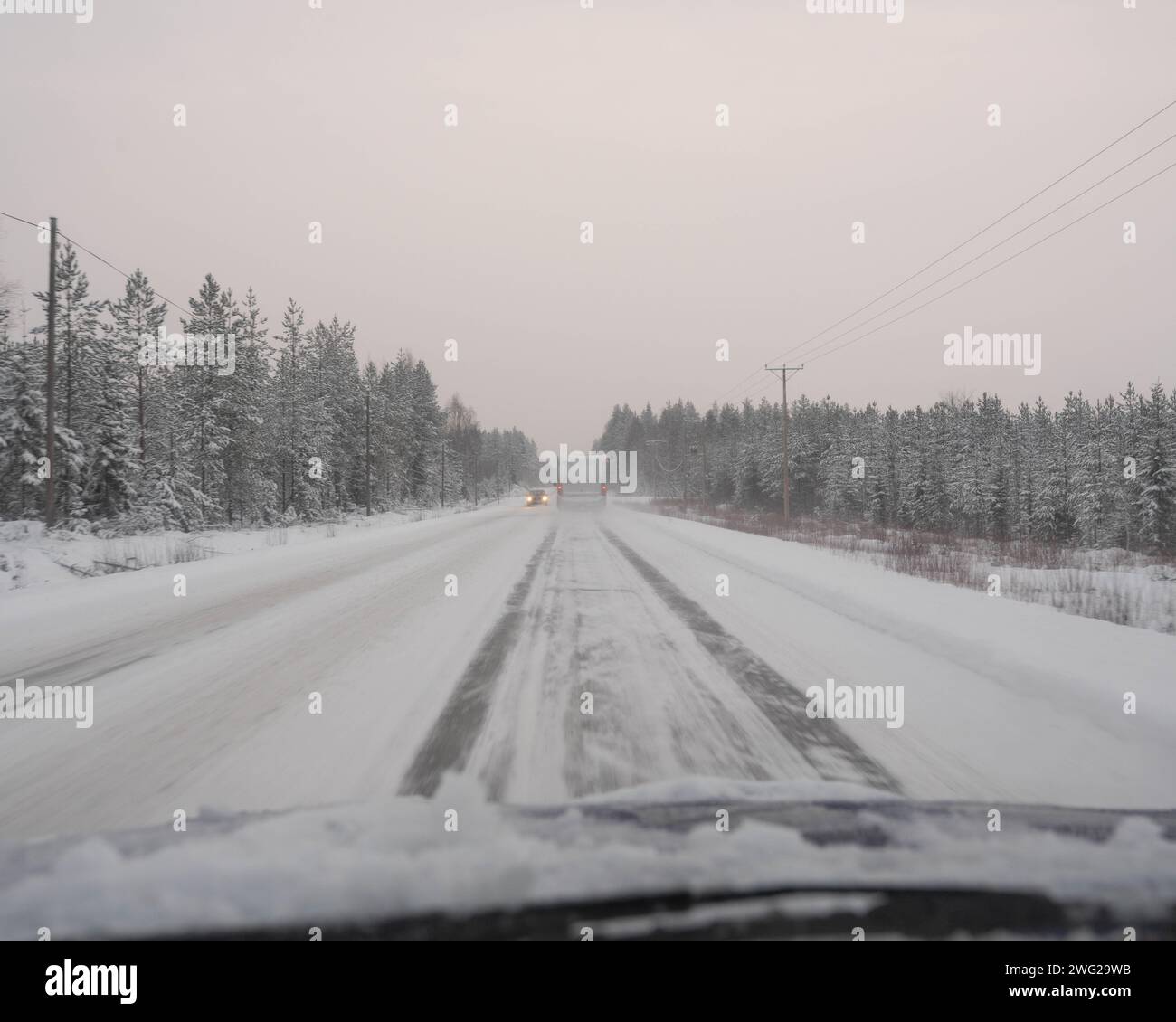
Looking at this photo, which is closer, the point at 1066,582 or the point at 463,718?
the point at 463,718

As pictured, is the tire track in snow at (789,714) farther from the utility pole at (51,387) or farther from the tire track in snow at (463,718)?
the utility pole at (51,387)

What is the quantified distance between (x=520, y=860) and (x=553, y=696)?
2.77m

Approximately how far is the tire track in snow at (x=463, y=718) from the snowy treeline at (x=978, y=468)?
86.8ft

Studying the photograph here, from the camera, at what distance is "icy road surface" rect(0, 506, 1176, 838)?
3.07 meters

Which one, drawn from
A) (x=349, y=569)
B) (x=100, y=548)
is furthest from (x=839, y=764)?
(x=100, y=548)

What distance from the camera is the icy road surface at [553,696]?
307cm

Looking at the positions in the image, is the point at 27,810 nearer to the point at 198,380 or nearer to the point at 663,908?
the point at 663,908

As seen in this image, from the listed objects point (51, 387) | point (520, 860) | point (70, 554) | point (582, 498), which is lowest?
point (520, 860)

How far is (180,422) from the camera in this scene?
36.0 metres

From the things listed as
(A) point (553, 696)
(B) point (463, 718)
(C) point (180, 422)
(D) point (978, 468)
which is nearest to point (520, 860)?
(B) point (463, 718)

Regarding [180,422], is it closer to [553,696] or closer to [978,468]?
[553,696]

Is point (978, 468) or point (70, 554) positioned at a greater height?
point (978, 468)

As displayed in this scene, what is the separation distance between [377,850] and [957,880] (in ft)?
5.10

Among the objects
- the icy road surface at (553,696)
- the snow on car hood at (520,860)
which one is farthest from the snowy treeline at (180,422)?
the snow on car hood at (520,860)
